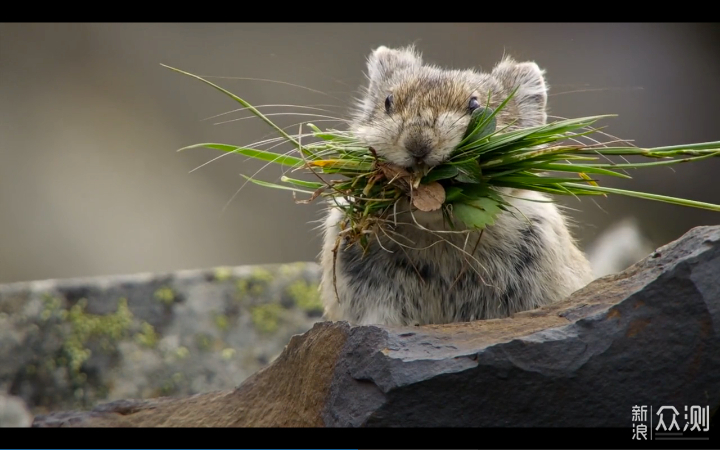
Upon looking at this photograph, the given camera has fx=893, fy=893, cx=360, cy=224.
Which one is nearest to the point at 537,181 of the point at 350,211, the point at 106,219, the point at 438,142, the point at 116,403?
the point at 438,142

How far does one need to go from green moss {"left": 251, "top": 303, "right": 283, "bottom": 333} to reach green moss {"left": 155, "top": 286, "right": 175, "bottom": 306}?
625mm

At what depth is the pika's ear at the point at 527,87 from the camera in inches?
241

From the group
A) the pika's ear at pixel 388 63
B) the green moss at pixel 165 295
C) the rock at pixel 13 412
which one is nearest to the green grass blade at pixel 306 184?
the pika's ear at pixel 388 63

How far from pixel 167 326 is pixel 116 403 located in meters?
2.00

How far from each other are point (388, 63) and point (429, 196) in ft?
6.45

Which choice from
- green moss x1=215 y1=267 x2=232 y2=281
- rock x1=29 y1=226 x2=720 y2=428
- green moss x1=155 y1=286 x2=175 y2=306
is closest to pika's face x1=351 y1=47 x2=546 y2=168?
rock x1=29 y1=226 x2=720 y2=428

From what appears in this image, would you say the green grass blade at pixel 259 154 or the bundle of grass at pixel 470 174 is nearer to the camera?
the bundle of grass at pixel 470 174

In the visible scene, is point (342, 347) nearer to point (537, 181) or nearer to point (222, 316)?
point (537, 181)

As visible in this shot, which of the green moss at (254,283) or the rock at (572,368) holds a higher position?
the green moss at (254,283)

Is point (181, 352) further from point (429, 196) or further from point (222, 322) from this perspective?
point (429, 196)

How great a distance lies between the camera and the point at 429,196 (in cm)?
475

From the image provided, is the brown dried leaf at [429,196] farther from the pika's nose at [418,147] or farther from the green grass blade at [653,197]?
the green grass blade at [653,197]

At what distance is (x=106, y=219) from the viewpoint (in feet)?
34.8

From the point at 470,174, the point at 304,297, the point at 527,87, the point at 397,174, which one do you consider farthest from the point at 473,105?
the point at 304,297
